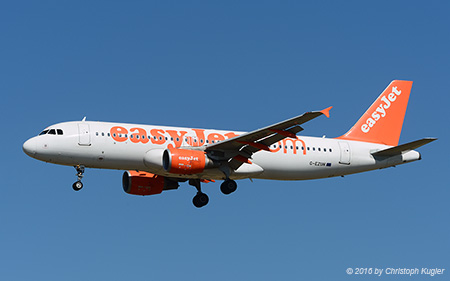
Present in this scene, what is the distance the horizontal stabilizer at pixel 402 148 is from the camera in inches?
1596

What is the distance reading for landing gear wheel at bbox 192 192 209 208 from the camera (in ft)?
140

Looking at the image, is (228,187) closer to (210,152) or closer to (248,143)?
(210,152)

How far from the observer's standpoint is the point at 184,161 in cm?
3841

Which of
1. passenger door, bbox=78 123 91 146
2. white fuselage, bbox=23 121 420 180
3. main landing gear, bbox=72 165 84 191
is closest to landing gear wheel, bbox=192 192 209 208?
white fuselage, bbox=23 121 420 180

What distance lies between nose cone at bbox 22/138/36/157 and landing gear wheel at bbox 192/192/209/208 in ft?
31.0

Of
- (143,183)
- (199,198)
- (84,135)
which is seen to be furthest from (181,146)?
(84,135)

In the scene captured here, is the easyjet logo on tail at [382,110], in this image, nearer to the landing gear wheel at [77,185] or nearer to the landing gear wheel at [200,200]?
the landing gear wheel at [200,200]

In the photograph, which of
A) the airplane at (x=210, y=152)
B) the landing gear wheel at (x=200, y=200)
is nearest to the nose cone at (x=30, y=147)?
the airplane at (x=210, y=152)

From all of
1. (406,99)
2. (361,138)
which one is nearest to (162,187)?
(361,138)

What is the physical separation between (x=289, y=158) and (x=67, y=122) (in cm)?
1206

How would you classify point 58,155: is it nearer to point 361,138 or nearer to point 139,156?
point 139,156

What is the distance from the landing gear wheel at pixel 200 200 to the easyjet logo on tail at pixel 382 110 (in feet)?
34.9

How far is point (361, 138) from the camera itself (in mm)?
45781

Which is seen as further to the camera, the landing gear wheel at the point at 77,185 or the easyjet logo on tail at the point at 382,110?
the easyjet logo on tail at the point at 382,110
